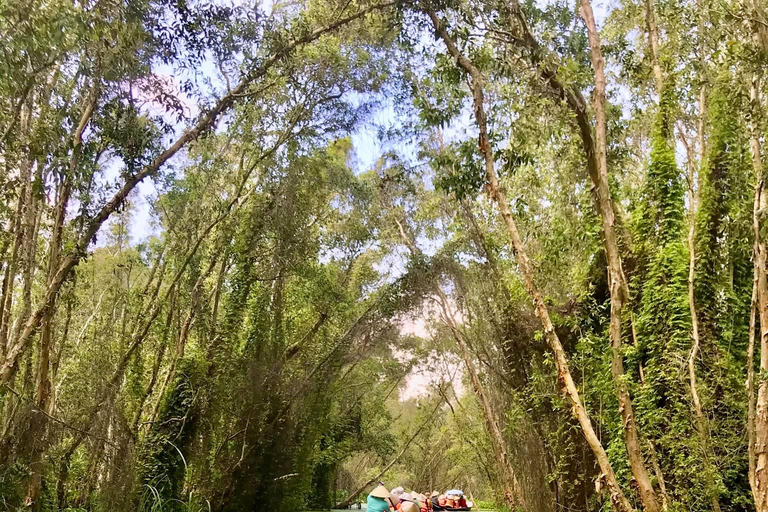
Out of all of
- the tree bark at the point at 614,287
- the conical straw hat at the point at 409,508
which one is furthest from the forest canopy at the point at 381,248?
the conical straw hat at the point at 409,508

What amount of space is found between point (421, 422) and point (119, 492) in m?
19.9

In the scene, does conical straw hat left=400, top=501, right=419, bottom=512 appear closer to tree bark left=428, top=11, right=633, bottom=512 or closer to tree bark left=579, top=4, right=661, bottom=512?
tree bark left=428, top=11, right=633, bottom=512

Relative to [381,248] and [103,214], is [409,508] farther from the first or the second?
[381,248]

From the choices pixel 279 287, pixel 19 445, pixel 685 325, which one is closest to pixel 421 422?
pixel 279 287

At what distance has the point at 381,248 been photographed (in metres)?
13.5

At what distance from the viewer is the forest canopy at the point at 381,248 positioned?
18.0 ft

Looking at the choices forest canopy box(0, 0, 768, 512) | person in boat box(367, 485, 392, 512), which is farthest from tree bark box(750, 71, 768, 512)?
person in boat box(367, 485, 392, 512)

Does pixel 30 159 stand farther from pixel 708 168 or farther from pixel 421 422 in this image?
pixel 421 422

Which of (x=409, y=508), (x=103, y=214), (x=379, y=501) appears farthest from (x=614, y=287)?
(x=103, y=214)

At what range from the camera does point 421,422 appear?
2608cm

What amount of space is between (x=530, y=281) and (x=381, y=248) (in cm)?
841

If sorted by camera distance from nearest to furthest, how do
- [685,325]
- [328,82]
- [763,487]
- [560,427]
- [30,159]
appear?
1. [763,487]
2. [30,159]
3. [685,325]
4. [560,427]
5. [328,82]

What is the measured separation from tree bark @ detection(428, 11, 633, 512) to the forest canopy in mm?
32

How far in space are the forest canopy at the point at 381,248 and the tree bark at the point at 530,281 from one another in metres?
0.03
